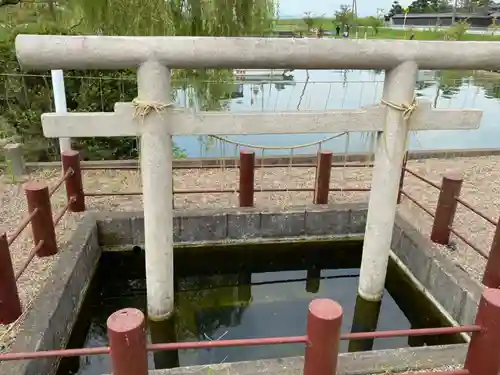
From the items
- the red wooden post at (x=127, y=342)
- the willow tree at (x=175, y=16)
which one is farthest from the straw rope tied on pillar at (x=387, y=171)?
the willow tree at (x=175, y=16)

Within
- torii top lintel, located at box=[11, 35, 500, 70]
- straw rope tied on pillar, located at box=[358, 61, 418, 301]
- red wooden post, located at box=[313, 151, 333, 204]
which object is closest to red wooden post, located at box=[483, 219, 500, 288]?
straw rope tied on pillar, located at box=[358, 61, 418, 301]

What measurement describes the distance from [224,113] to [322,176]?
8.01 ft

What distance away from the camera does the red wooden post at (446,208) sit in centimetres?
464

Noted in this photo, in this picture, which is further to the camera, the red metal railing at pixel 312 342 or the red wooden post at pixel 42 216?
the red wooden post at pixel 42 216

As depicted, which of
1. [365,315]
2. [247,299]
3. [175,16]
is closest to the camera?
[365,315]

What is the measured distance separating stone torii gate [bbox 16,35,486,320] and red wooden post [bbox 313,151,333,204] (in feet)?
4.76

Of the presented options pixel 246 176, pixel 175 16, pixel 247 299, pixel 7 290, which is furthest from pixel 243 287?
pixel 175 16

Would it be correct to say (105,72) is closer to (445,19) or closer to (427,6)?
(445,19)

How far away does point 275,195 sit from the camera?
6.36 metres

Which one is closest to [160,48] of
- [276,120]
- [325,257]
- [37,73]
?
[276,120]

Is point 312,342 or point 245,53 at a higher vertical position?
point 245,53

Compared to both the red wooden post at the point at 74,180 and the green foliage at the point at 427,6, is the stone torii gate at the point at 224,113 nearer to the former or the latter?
the red wooden post at the point at 74,180

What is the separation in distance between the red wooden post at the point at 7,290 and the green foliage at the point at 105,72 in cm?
399

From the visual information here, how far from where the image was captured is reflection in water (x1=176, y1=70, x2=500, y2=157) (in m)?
11.0
